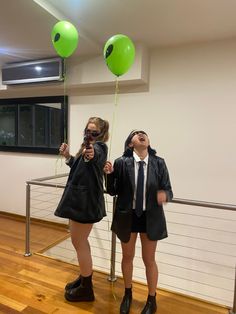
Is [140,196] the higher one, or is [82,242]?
[140,196]

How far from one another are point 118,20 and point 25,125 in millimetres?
2619

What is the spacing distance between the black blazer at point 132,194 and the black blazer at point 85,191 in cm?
11

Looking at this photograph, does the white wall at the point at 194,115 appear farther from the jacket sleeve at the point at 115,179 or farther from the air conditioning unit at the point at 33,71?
the jacket sleeve at the point at 115,179

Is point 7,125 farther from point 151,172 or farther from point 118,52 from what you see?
point 151,172

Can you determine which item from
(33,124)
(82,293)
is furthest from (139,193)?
(33,124)

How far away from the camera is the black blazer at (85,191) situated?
5.94ft

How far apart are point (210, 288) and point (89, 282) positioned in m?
1.79

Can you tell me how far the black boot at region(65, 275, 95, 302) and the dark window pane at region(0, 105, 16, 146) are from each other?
3115 millimetres

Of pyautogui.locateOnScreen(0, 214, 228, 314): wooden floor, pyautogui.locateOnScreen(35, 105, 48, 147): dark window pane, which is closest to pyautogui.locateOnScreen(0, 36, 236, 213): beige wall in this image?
pyautogui.locateOnScreen(35, 105, 48, 147): dark window pane

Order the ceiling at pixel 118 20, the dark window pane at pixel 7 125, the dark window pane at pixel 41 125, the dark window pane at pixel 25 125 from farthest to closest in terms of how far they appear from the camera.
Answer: the dark window pane at pixel 7 125
the dark window pane at pixel 25 125
the dark window pane at pixel 41 125
the ceiling at pixel 118 20

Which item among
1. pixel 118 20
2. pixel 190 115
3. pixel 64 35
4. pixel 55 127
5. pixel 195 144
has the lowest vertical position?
pixel 195 144

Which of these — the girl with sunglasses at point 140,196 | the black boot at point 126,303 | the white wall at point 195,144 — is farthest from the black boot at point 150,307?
the white wall at point 195,144

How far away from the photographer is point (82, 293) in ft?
6.64

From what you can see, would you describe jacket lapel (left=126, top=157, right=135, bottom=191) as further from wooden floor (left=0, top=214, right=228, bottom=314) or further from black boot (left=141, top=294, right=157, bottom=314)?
wooden floor (left=0, top=214, right=228, bottom=314)
